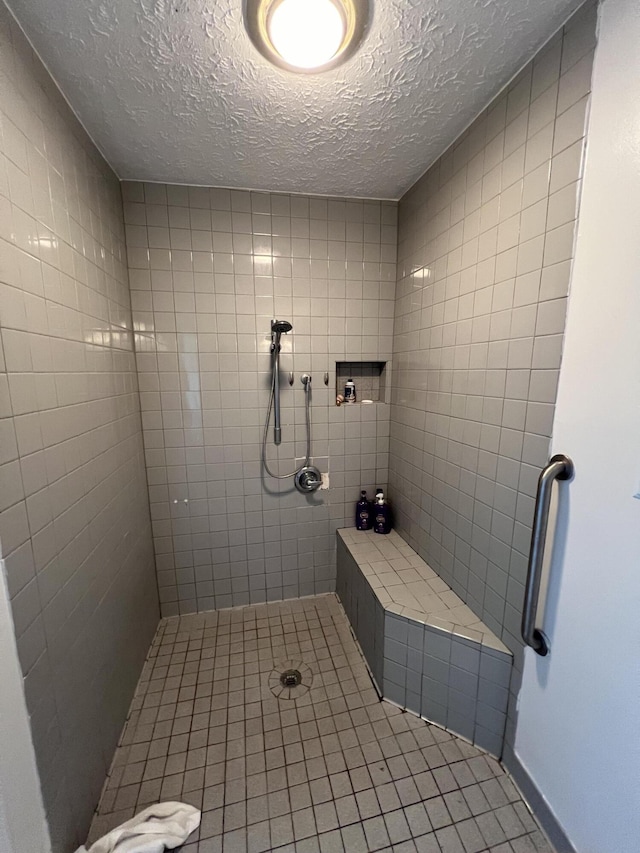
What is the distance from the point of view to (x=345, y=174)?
5.00ft

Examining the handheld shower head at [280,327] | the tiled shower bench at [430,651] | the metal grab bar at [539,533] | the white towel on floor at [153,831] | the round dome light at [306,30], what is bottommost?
the white towel on floor at [153,831]

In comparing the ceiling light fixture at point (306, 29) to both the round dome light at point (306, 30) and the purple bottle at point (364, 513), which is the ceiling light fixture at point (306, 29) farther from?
the purple bottle at point (364, 513)

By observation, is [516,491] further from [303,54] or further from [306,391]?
[303,54]

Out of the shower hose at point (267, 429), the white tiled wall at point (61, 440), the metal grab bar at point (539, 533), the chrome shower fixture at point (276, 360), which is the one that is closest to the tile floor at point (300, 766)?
the white tiled wall at point (61, 440)

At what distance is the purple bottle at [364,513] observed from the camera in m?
2.00

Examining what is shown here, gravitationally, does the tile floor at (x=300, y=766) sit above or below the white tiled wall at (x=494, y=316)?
below

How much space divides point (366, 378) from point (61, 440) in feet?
5.11

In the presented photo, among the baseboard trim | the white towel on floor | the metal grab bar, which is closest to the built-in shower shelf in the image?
the metal grab bar

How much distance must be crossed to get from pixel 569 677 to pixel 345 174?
2080 mm

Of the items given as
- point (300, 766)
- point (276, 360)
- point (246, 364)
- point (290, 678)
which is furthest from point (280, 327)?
point (300, 766)

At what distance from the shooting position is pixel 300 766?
1.16 meters

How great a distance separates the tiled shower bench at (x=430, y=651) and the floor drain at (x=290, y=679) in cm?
31

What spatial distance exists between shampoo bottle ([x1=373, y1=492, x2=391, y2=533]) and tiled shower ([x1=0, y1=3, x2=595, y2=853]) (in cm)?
7

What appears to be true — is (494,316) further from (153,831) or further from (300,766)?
(153,831)
